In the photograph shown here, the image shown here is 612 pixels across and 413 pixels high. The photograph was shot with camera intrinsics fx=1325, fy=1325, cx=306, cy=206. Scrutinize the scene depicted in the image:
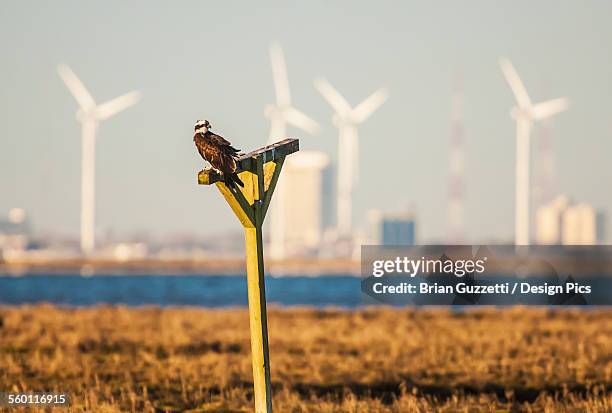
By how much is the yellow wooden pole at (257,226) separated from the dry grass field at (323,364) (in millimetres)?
3602

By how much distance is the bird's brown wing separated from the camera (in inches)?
573

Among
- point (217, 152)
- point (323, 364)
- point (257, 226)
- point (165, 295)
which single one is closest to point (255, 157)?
point (257, 226)

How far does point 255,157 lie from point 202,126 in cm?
92

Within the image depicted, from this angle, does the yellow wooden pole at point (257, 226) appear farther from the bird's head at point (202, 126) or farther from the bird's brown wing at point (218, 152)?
the bird's head at point (202, 126)

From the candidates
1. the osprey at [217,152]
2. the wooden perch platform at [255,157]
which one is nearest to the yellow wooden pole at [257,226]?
the wooden perch platform at [255,157]

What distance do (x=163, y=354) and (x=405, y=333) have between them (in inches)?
301

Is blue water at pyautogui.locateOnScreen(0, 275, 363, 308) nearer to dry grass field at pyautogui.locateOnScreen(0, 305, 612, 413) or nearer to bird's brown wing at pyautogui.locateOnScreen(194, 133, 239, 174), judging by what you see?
dry grass field at pyautogui.locateOnScreen(0, 305, 612, 413)

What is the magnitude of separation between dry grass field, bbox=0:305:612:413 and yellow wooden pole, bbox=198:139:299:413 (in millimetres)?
3602

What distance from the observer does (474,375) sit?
2364 cm

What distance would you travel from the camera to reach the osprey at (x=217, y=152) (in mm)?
14548

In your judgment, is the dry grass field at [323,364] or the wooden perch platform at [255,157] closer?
the wooden perch platform at [255,157]

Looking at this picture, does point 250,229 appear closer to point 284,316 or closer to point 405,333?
point 405,333

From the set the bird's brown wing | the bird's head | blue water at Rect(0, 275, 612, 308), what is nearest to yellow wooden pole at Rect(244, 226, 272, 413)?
the bird's brown wing

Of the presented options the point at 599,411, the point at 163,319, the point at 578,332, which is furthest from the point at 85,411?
the point at 163,319
